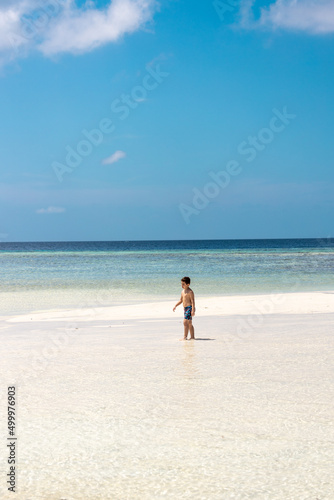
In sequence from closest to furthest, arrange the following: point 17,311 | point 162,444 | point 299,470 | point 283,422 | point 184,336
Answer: point 299,470
point 162,444
point 283,422
point 184,336
point 17,311

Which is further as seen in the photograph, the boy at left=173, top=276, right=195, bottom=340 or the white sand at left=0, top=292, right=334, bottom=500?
the boy at left=173, top=276, right=195, bottom=340

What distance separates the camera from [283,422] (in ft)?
18.6

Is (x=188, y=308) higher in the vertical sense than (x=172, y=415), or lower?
higher

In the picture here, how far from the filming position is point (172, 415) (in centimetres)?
593

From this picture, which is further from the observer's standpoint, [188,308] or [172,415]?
[188,308]

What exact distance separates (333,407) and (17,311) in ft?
46.5

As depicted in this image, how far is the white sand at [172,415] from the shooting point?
434 centimetres

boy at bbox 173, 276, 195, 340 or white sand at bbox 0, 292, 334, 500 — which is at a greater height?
boy at bbox 173, 276, 195, 340

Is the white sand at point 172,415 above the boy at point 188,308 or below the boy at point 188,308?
below

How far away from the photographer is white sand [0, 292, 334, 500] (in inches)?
171

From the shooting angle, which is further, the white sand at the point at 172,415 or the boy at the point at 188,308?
the boy at the point at 188,308

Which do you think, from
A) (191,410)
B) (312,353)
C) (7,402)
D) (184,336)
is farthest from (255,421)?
(184,336)

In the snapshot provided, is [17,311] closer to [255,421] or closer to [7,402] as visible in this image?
[7,402]

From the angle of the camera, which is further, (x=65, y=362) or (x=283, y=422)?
(x=65, y=362)
